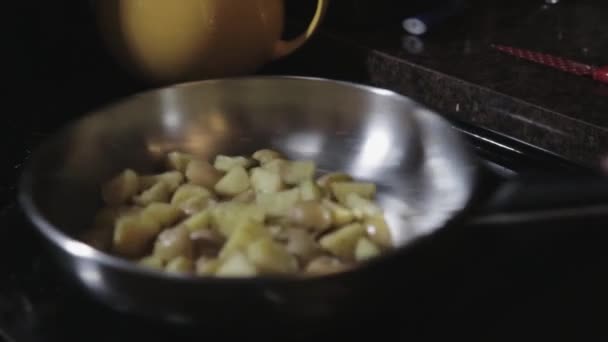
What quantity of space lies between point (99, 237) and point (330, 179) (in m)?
Result: 0.22

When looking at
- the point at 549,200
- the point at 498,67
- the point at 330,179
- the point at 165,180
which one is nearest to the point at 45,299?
the point at 165,180

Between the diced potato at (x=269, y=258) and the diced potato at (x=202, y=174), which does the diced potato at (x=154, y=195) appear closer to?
the diced potato at (x=202, y=174)

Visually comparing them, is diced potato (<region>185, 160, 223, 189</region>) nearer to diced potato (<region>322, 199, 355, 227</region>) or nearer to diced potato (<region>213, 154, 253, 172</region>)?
diced potato (<region>213, 154, 253, 172</region>)

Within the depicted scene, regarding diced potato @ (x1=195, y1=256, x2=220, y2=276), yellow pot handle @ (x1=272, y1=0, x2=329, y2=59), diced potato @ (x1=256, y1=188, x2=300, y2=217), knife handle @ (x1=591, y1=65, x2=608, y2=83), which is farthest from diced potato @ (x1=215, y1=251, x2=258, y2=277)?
knife handle @ (x1=591, y1=65, x2=608, y2=83)

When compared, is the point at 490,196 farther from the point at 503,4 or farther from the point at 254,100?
the point at 503,4

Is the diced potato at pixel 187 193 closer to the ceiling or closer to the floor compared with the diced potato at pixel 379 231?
Result: closer to the ceiling

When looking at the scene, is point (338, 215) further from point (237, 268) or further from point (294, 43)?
point (294, 43)

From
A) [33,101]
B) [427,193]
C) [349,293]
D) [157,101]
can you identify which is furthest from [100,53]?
[349,293]

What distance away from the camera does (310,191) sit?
0.67 meters

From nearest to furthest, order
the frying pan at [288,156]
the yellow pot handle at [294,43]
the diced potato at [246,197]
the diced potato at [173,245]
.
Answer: the frying pan at [288,156] < the diced potato at [173,245] < the diced potato at [246,197] < the yellow pot handle at [294,43]

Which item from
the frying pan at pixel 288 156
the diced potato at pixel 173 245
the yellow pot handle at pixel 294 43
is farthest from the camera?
the yellow pot handle at pixel 294 43

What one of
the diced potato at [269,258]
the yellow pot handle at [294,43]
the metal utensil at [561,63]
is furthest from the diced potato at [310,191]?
the metal utensil at [561,63]

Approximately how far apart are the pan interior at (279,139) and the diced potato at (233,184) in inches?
2.9

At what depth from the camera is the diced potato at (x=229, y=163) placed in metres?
0.74
